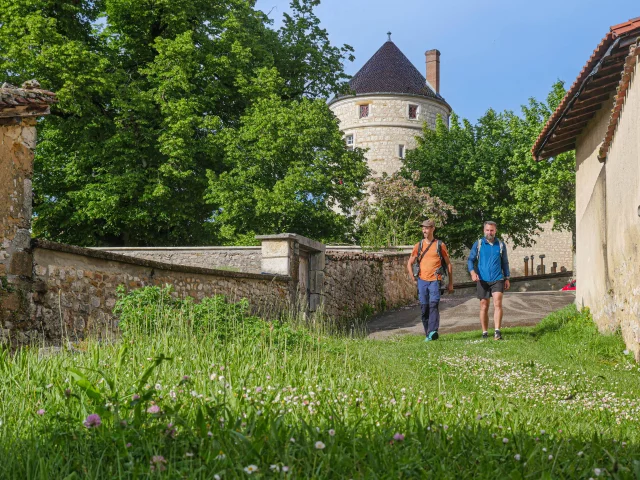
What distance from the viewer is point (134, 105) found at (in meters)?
22.2

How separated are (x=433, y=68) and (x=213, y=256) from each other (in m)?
35.7

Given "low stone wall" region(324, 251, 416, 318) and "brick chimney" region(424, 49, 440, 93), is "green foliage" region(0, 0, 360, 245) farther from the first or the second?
"brick chimney" region(424, 49, 440, 93)

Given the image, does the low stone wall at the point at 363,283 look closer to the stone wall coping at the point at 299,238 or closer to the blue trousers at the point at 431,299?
the stone wall coping at the point at 299,238

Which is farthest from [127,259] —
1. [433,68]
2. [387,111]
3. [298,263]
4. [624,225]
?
[433,68]

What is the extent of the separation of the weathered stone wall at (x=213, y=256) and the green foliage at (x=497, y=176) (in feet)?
65.5

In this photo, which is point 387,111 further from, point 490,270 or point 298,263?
point 490,270

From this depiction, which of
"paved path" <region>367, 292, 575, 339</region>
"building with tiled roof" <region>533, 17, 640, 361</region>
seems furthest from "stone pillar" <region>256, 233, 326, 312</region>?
"building with tiled roof" <region>533, 17, 640, 361</region>

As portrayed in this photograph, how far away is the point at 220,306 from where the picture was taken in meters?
8.31

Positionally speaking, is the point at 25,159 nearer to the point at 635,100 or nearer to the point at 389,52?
the point at 635,100

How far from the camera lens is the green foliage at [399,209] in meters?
32.2

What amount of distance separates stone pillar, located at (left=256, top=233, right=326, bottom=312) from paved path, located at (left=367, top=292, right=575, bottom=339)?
1613 mm

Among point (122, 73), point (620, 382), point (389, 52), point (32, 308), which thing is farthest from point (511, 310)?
point (389, 52)

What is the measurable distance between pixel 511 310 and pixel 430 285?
679 centimetres

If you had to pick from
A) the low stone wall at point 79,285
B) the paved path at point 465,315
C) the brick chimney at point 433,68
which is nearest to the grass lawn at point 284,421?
the low stone wall at point 79,285
